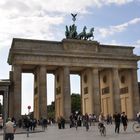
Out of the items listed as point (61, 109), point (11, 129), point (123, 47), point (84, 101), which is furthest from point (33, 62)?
point (11, 129)

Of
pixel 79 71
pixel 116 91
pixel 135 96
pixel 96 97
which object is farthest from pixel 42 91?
pixel 135 96

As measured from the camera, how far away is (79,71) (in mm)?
74750

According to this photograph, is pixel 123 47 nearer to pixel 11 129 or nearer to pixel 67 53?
pixel 67 53

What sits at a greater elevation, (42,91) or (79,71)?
(79,71)

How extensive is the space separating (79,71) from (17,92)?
1755 cm

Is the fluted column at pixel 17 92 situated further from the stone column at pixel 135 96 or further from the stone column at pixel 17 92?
the stone column at pixel 135 96

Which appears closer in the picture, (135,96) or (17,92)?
(17,92)

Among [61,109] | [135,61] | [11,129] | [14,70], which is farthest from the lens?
[135,61]

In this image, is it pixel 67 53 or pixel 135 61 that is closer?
pixel 67 53

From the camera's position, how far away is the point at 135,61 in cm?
7175

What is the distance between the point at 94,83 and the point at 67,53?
7983 millimetres

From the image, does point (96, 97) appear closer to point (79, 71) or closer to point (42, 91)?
point (79, 71)

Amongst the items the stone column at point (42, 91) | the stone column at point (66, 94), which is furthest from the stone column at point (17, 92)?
the stone column at point (66, 94)

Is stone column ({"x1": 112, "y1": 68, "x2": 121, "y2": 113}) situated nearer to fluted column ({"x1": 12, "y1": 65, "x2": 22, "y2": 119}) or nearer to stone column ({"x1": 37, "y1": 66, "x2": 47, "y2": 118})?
stone column ({"x1": 37, "y1": 66, "x2": 47, "y2": 118})
